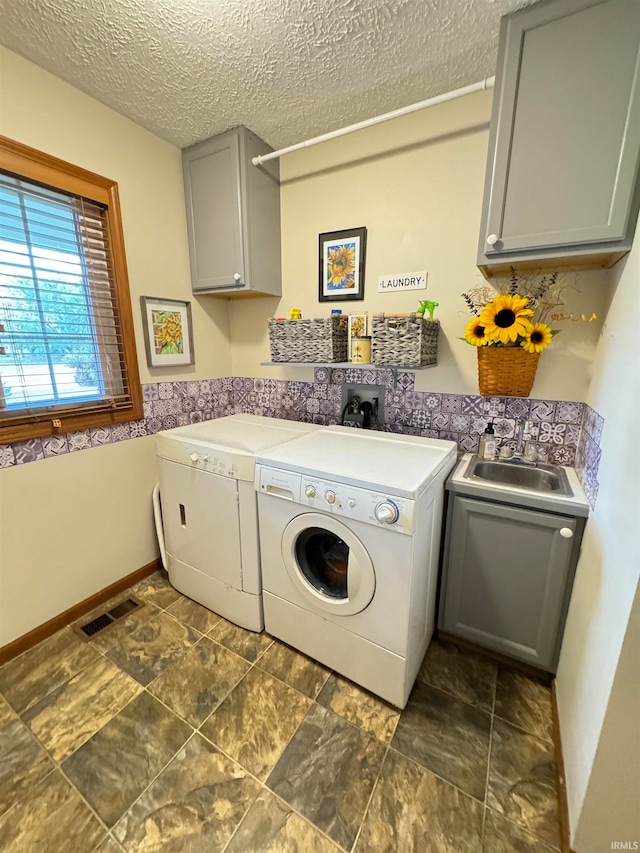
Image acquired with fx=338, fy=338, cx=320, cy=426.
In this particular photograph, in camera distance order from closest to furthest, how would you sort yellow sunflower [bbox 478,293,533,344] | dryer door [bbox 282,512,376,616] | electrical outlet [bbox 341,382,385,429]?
dryer door [bbox 282,512,376,616] < yellow sunflower [bbox 478,293,533,344] < electrical outlet [bbox 341,382,385,429]

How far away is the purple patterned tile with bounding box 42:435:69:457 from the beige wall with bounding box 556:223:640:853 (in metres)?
2.19

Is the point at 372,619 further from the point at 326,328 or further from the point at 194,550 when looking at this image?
the point at 326,328

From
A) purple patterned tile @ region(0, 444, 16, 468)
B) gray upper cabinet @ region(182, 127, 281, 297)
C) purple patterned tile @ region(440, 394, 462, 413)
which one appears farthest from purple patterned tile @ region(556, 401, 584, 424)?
purple patterned tile @ region(0, 444, 16, 468)

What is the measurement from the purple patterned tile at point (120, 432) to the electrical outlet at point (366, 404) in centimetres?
126

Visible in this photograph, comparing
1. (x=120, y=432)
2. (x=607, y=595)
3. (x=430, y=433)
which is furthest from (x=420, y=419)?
(x=120, y=432)

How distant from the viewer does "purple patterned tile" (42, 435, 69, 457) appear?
1591mm

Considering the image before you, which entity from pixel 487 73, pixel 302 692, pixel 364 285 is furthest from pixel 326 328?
pixel 302 692

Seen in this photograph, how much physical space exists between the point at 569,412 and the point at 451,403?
0.53m

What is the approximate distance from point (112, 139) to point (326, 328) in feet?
4.68

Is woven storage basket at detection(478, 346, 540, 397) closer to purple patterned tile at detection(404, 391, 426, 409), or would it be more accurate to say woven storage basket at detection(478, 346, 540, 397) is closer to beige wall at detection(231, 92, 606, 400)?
beige wall at detection(231, 92, 606, 400)

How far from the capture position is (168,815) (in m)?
1.04

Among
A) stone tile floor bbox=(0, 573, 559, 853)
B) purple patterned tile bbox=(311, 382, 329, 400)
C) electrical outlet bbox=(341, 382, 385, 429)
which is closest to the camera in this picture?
stone tile floor bbox=(0, 573, 559, 853)

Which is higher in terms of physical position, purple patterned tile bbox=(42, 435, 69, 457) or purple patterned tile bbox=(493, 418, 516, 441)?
purple patterned tile bbox=(493, 418, 516, 441)

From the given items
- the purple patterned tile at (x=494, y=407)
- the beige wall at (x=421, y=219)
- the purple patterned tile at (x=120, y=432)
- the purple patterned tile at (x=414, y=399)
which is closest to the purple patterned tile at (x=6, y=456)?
the purple patterned tile at (x=120, y=432)
